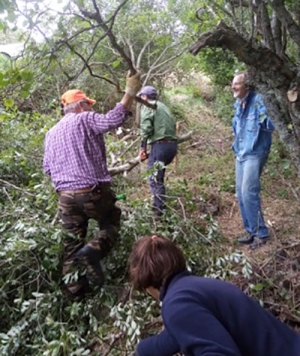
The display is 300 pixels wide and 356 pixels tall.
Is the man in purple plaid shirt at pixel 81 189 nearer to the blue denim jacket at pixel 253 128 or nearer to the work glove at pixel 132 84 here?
the work glove at pixel 132 84

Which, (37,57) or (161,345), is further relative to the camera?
(37,57)

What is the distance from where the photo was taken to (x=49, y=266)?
360 cm

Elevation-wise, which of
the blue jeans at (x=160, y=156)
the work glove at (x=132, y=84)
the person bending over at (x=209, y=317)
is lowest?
the blue jeans at (x=160, y=156)

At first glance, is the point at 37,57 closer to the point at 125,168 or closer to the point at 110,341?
the point at 110,341

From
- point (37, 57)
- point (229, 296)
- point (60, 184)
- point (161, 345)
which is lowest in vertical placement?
point (161, 345)

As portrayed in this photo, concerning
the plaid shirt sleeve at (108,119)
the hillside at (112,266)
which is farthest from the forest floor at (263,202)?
the plaid shirt sleeve at (108,119)

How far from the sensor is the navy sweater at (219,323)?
1.55 metres

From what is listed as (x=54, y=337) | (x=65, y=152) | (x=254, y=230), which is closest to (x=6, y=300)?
(x=54, y=337)

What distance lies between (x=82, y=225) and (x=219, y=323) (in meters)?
2.15

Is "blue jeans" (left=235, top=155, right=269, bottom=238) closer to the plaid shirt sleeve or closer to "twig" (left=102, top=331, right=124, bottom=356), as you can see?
the plaid shirt sleeve

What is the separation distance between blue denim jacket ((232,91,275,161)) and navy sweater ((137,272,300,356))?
222 cm

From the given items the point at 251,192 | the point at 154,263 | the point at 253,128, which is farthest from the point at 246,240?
the point at 154,263

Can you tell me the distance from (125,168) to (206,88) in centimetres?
1024

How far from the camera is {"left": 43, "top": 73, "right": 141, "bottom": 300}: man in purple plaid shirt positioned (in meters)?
3.34
